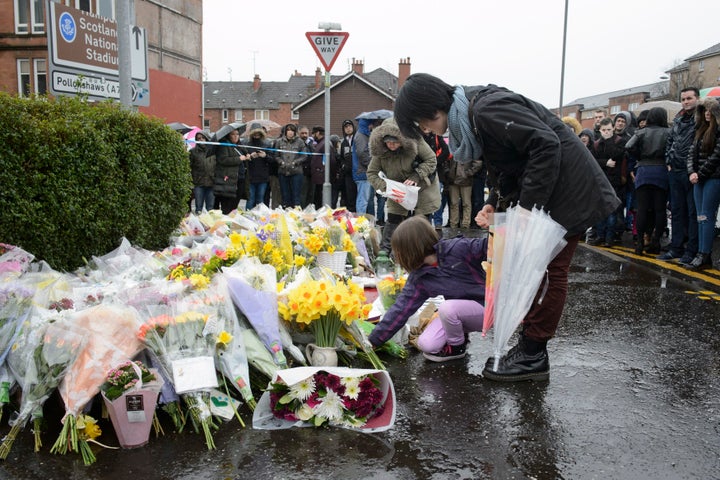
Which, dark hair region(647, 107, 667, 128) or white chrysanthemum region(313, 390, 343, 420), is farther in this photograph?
dark hair region(647, 107, 667, 128)

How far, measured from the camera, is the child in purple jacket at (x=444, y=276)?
155 inches

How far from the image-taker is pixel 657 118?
888cm

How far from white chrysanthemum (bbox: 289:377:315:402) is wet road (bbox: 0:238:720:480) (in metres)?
0.17

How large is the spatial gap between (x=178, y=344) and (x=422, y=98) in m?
1.95

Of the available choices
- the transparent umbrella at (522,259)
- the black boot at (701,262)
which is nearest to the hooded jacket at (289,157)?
the black boot at (701,262)

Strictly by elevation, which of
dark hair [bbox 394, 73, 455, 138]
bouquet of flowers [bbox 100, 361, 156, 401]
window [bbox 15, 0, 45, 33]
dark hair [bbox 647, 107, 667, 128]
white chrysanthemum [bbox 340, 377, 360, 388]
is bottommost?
white chrysanthemum [bbox 340, 377, 360, 388]

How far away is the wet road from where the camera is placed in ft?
8.70

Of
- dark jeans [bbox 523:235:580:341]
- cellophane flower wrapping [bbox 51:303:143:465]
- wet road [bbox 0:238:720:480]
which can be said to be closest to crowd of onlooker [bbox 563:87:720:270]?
wet road [bbox 0:238:720:480]

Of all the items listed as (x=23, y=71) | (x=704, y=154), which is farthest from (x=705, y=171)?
(x=23, y=71)

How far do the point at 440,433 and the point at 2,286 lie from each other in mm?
2654

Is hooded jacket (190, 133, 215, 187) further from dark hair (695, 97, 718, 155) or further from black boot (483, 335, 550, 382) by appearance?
black boot (483, 335, 550, 382)

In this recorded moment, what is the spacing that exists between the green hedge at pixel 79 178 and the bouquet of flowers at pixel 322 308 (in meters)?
2.22

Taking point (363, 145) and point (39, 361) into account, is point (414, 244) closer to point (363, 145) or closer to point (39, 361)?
point (39, 361)

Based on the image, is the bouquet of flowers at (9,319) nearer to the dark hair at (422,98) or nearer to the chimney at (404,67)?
the dark hair at (422,98)
